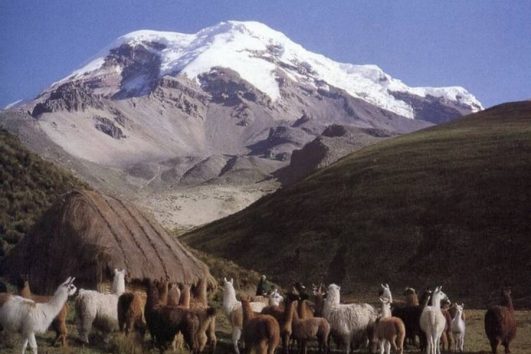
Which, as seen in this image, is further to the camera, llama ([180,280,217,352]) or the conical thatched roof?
the conical thatched roof

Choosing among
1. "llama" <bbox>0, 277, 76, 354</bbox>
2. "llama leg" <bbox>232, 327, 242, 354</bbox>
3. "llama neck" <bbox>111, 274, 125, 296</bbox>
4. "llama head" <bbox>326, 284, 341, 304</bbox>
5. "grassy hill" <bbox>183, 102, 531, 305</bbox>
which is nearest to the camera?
"llama" <bbox>0, 277, 76, 354</bbox>

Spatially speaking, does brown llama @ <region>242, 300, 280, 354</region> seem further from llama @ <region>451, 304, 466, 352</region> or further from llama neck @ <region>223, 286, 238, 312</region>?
llama @ <region>451, 304, 466, 352</region>

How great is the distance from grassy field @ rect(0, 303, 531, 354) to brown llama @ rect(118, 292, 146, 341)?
0.36 metres

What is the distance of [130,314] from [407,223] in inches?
1373

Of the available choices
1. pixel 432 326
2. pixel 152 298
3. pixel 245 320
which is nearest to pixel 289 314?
pixel 245 320

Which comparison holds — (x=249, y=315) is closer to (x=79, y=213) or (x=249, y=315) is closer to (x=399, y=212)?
(x=79, y=213)

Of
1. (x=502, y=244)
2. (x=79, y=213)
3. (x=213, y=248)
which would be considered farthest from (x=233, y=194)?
(x=79, y=213)

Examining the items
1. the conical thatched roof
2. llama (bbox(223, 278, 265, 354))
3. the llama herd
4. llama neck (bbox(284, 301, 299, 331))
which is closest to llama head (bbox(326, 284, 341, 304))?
the llama herd

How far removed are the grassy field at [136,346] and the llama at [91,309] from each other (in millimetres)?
370

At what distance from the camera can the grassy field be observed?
14250 mm

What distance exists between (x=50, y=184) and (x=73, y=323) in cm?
1540

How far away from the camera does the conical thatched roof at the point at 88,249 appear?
2284cm

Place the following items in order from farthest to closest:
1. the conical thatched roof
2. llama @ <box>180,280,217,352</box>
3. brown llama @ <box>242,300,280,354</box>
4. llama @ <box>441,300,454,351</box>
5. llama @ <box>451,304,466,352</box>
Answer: the conical thatched roof → llama @ <box>441,300,454,351</box> → llama @ <box>451,304,466,352</box> → llama @ <box>180,280,217,352</box> → brown llama @ <box>242,300,280,354</box>

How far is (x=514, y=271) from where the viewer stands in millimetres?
39594
